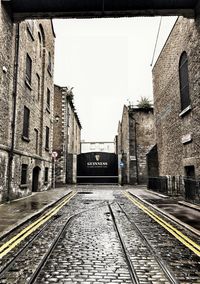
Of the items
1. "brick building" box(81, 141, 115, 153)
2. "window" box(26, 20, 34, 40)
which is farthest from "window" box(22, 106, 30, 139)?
"brick building" box(81, 141, 115, 153)

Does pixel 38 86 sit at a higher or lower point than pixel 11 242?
higher

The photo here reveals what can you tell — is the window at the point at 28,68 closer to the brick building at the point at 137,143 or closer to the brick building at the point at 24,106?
the brick building at the point at 24,106

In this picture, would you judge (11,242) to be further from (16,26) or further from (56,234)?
(16,26)

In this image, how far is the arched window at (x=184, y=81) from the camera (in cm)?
1362

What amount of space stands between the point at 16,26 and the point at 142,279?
1398 centimetres

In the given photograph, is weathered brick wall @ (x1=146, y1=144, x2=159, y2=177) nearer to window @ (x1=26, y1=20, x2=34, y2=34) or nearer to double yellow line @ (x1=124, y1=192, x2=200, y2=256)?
double yellow line @ (x1=124, y1=192, x2=200, y2=256)

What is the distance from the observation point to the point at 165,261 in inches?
169

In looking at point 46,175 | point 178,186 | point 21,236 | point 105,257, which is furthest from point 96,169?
point 105,257

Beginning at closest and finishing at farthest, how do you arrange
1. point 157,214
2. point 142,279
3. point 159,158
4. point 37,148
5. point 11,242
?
point 142,279 → point 11,242 → point 157,214 → point 37,148 → point 159,158

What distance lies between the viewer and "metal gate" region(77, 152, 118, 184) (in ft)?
99.3

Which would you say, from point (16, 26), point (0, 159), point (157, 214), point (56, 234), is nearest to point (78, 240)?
point (56, 234)

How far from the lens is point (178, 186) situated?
15234mm

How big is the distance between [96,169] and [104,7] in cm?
2137

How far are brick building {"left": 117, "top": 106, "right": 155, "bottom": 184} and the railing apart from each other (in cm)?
845
